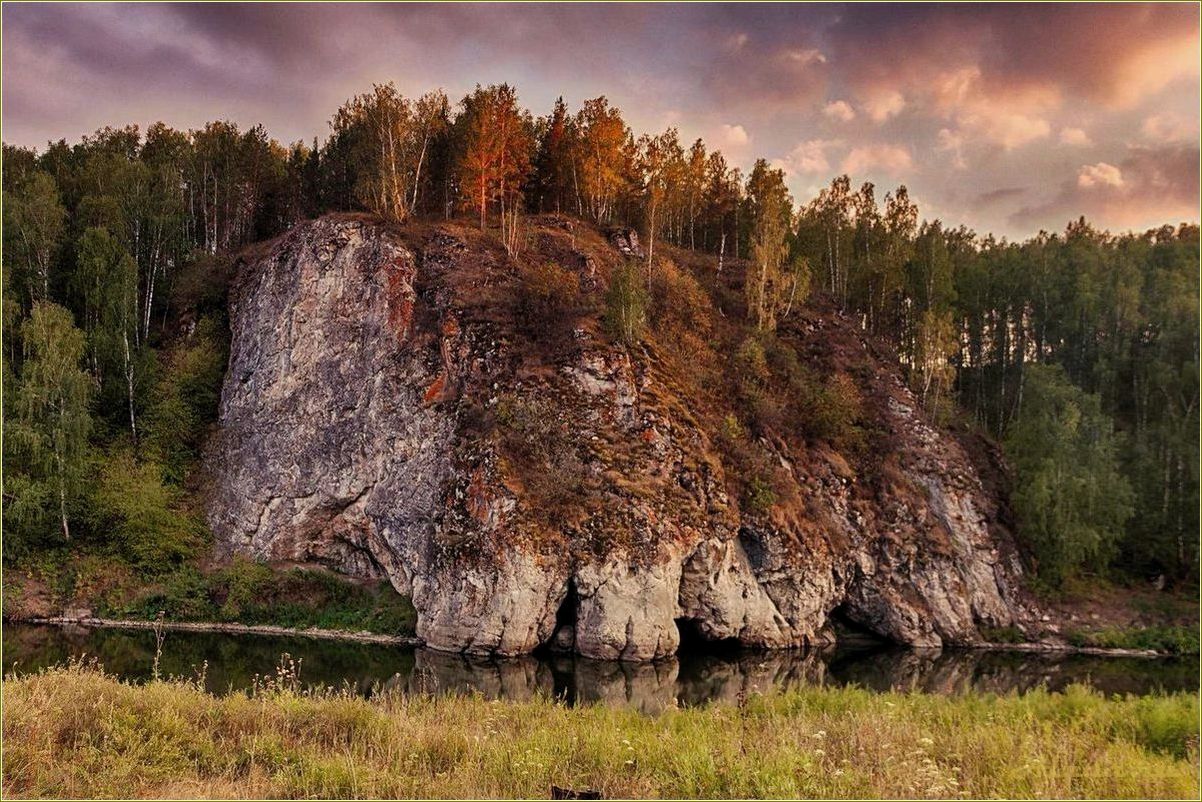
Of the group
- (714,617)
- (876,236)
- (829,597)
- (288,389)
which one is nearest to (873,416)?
(829,597)

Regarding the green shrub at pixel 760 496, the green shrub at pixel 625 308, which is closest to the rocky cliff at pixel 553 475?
the green shrub at pixel 760 496

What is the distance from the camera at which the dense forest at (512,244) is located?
39.6 metres

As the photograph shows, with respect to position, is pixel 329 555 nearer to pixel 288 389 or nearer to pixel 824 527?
pixel 288 389

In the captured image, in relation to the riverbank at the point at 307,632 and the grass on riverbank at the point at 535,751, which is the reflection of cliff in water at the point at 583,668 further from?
the grass on riverbank at the point at 535,751

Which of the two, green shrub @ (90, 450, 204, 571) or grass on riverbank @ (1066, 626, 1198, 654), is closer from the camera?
grass on riverbank @ (1066, 626, 1198, 654)

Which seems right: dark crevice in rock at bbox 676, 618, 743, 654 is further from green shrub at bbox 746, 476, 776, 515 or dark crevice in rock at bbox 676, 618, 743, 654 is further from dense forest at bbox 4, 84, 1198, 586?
dense forest at bbox 4, 84, 1198, 586

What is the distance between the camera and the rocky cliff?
31.8 meters

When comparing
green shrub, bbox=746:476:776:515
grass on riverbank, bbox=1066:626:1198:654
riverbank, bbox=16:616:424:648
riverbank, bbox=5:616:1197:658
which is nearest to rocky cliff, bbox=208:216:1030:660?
green shrub, bbox=746:476:776:515

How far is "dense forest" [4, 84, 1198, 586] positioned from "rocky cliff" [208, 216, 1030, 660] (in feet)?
13.5

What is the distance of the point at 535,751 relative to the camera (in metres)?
10.1

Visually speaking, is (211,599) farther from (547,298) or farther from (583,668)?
(547,298)

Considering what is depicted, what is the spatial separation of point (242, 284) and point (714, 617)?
44.6 m

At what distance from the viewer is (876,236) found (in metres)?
66.1

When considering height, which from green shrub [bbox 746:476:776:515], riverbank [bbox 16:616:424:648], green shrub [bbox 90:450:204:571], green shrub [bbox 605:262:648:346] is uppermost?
green shrub [bbox 605:262:648:346]
